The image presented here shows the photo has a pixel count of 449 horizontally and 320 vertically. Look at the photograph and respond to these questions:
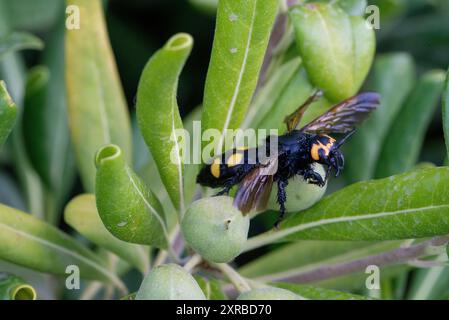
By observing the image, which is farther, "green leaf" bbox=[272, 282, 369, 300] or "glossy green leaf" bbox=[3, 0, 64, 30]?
"glossy green leaf" bbox=[3, 0, 64, 30]

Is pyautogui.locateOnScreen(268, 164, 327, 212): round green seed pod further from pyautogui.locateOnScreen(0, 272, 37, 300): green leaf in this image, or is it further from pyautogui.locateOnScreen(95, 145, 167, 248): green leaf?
pyautogui.locateOnScreen(0, 272, 37, 300): green leaf

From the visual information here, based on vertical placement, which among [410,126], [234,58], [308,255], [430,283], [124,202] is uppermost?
[234,58]

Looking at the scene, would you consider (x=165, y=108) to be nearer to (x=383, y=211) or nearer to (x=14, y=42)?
(x=383, y=211)

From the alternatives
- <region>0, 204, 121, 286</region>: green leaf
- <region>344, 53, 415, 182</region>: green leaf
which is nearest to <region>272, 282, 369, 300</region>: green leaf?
<region>0, 204, 121, 286</region>: green leaf

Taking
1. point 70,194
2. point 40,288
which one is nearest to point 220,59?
point 40,288

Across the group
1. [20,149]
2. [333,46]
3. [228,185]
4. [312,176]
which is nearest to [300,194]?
[312,176]

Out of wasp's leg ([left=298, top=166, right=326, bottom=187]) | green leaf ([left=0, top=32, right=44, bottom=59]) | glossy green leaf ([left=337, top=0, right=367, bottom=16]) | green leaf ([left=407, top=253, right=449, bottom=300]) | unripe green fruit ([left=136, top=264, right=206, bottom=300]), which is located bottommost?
green leaf ([left=407, top=253, right=449, bottom=300])
